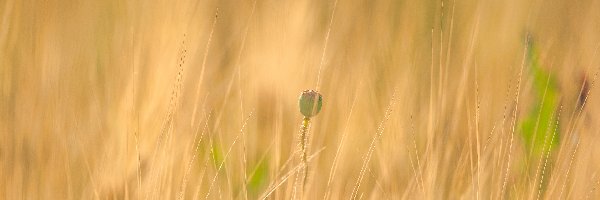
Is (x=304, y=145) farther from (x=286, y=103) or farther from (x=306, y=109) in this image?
(x=286, y=103)

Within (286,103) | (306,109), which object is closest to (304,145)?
(306,109)

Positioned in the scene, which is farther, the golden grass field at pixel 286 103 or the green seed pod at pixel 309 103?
the golden grass field at pixel 286 103

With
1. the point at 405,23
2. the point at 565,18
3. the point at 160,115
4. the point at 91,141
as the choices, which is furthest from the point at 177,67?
the point at 565,18

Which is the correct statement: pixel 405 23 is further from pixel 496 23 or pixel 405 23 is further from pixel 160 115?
pixel 160 115

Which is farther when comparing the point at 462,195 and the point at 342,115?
the point at 342,115

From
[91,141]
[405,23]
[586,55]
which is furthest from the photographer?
[405,23]

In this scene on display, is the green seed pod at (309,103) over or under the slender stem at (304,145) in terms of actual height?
over

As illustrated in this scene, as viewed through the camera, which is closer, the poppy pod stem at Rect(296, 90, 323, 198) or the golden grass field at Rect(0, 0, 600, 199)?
the poppy pod stem at Rect(296, 90, 323, 198)

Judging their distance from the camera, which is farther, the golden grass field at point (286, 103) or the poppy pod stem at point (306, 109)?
the golden grass field at point (286, 103)
